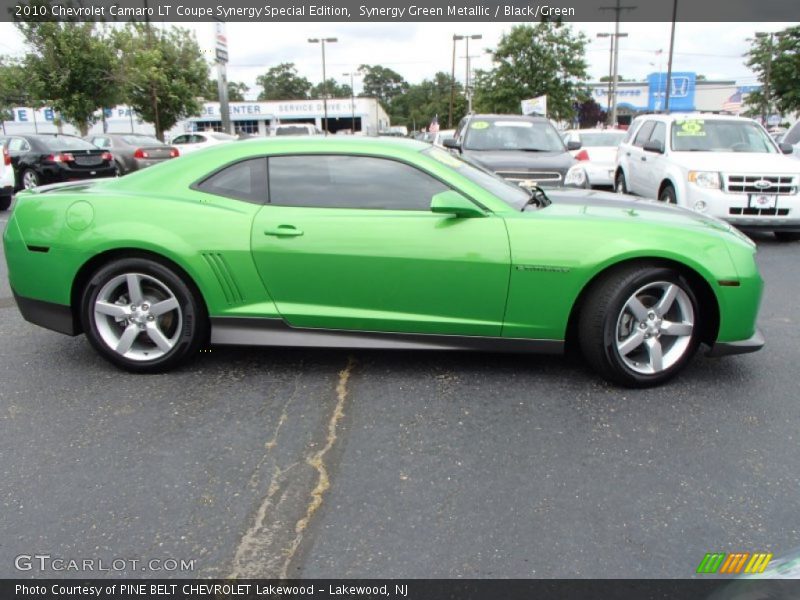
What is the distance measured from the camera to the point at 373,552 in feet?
7.79

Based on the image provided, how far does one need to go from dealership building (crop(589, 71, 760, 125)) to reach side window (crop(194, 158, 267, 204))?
51896 mm

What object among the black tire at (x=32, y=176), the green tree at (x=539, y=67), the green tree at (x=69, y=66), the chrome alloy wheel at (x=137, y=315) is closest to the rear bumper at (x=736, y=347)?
the chrome alloy wheel at (x=137, y=315)

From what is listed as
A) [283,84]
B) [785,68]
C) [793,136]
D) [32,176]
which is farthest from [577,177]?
[283,84]

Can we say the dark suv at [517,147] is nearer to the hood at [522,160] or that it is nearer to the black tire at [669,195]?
the hood at [522,160]

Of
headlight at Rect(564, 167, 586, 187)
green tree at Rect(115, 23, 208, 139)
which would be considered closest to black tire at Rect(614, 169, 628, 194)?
headlight at Rect(564, 167, 586, 187)

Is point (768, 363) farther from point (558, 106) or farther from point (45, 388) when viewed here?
point (558, 106)

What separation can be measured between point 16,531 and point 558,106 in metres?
40.5

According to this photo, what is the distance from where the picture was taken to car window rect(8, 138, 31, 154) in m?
14.7

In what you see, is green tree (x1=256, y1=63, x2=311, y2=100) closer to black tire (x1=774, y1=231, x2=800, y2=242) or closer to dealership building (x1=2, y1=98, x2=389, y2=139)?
dealership building (x1=2, y1=98, x2=389, y2=139)

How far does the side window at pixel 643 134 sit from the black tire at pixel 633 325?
298 inches

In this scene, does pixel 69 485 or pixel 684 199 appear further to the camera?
pixel 684 199

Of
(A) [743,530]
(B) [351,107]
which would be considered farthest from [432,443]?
(B) [351,107]

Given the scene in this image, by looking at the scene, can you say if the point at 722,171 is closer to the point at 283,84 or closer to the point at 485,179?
the point at 485,179

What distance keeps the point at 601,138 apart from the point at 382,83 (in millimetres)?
137036
